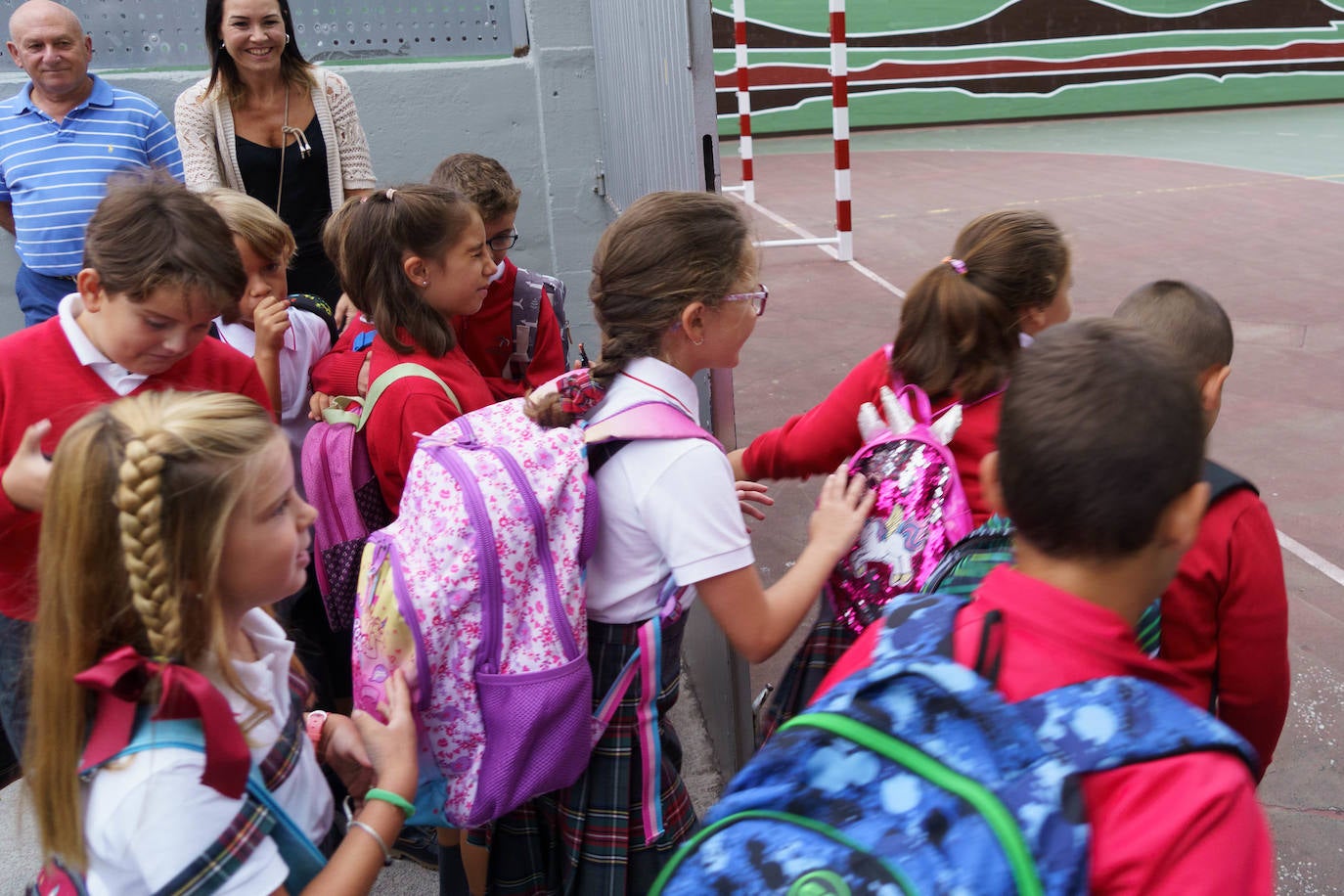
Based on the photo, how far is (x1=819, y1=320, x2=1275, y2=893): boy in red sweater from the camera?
41.2 inches

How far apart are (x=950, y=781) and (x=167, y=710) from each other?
79 cm

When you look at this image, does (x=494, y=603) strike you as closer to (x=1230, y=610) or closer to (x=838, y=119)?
(x=1230, y=610)

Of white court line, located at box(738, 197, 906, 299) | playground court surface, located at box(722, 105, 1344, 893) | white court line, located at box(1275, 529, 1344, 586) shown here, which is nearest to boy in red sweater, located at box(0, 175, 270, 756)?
playground court surface, located at box(722, 105, 1344, 893)

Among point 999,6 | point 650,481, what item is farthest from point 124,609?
point 999,6

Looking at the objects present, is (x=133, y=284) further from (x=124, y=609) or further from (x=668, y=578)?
(x=668, y=578)

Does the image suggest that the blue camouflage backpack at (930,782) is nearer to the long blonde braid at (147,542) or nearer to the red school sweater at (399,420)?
the long blonde braid at (147,542)

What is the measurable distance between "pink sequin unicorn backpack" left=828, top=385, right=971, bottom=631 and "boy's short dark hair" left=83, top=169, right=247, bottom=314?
1.15 metres

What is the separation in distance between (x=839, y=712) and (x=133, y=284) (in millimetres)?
1470

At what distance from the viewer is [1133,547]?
3.58ft

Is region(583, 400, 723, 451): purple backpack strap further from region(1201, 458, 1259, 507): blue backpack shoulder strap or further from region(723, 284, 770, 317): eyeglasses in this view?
region(1201, 458, 1259, 507): blue backpack shoulder strap

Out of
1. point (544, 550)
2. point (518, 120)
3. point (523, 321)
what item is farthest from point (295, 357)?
point (518, 120)

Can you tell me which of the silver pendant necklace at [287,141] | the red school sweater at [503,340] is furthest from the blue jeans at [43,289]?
the red school sweater at [503,340]

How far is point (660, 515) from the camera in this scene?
1.60 metres

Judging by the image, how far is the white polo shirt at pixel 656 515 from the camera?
159 centimetres
